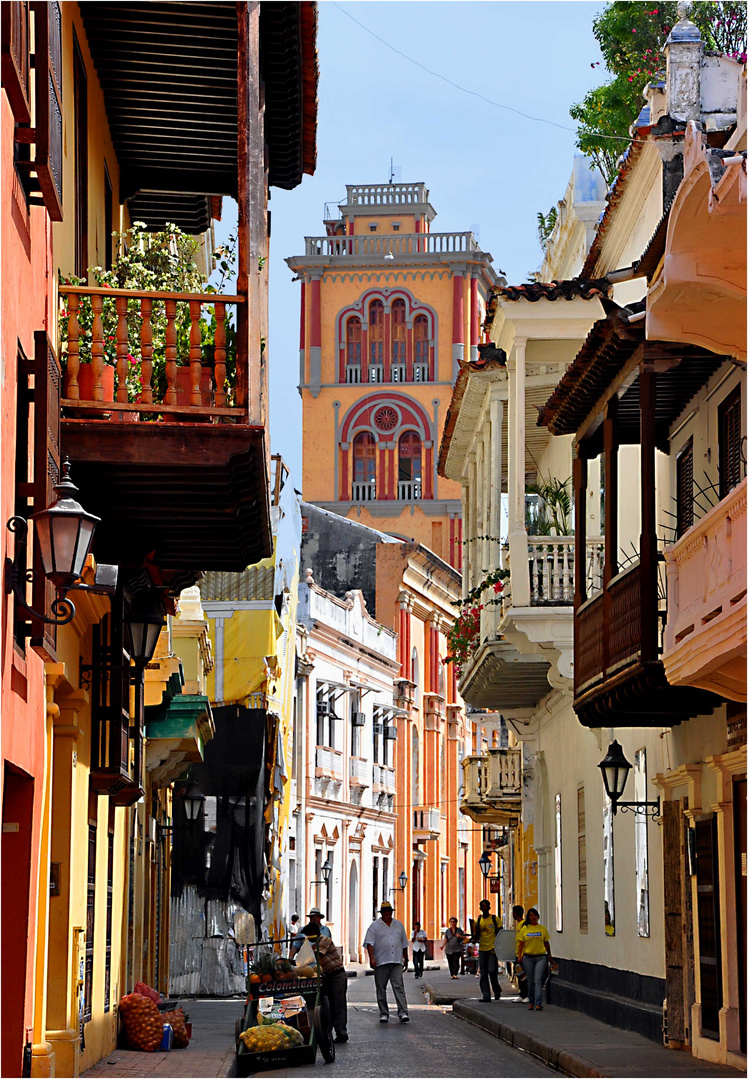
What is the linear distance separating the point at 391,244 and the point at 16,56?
61.7 meters

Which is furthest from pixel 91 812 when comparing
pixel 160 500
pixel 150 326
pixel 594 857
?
pixel 594 857

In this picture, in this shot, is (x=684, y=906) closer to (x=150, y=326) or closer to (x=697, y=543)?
(x=697, y=543)

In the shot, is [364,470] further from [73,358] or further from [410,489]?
[73,358]

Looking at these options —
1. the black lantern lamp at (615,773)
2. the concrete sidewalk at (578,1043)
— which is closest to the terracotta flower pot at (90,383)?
the concrete sidewalk at (578,1043)

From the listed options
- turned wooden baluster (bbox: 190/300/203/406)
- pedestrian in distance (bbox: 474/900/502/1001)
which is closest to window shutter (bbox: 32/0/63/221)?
turned wooden baluster (bbox: 190/300/203/406)

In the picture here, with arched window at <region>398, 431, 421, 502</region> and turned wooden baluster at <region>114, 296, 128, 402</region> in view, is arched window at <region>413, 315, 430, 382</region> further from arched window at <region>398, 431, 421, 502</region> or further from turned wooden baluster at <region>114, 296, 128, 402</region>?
turned wooden baluster at <region>114, 296, 128, 402</region>

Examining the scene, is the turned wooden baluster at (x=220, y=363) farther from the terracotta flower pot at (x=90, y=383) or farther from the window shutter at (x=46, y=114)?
the window shutter at (x=46, y=114)

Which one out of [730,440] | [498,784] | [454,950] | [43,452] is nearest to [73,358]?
[43,452]

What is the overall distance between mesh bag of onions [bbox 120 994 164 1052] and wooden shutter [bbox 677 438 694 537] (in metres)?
7.19

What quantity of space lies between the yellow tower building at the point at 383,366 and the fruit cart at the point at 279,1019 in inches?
2026

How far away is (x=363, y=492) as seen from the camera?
68062mm

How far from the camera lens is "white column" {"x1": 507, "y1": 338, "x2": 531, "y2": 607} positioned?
21000 millimetres

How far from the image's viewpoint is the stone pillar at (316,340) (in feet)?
224

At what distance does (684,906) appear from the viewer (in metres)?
16.5
